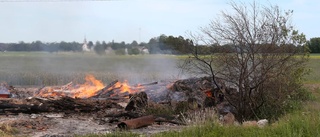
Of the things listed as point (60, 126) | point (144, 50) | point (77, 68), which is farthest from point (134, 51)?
point (60, 126)

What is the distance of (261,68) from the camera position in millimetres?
14805

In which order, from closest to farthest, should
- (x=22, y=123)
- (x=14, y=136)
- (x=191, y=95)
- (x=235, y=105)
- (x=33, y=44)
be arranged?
(x=14, y=136) → (x=22, y=123) → (x=235, y=105) → (x=191, y=95) → (x=33, y=44)

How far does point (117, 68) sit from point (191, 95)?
21.5 m

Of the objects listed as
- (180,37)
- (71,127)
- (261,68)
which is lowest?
(71,127)

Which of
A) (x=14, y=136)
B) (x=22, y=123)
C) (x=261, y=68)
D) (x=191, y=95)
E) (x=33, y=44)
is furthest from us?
(x=33, y=44)

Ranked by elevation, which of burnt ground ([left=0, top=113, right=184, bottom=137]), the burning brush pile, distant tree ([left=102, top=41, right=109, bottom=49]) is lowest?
burnt ground ([left=0, top=113, right=184, bottom=137])

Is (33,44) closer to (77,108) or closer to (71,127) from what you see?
(77,108)

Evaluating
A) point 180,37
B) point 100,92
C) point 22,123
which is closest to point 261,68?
point 180,37

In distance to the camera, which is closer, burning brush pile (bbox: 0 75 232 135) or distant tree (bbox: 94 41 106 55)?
burning brush pile (bbox: 0 75 232 135)

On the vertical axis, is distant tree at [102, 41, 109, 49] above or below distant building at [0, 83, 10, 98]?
above

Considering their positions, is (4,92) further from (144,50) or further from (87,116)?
(144,50)

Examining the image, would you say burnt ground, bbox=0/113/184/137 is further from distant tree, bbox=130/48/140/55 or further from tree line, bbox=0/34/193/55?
distant tree, bbox=130/48/140/55

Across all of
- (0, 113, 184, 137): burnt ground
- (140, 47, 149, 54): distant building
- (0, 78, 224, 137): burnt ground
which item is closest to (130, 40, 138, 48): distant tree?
(140, 47, 149, 54): distant building

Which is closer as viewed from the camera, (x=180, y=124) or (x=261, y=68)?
(x=180, y=124)
